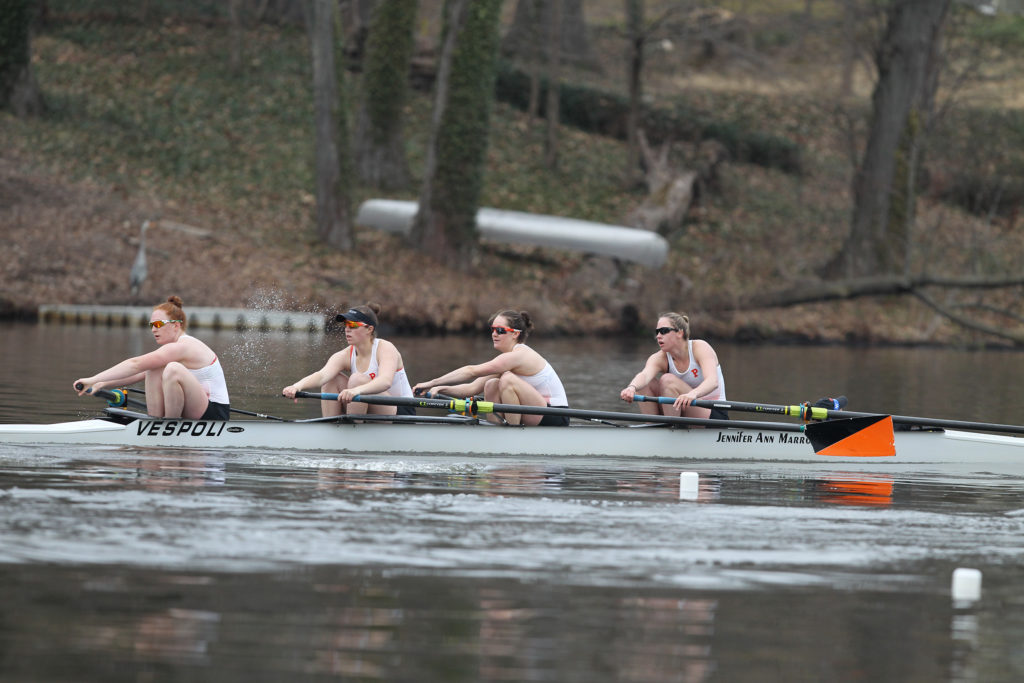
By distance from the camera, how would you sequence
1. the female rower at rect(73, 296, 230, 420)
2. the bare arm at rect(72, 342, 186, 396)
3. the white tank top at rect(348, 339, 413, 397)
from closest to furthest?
the bare arm at rect(72, 342, 186, 396) → the female rower at rect(73, 296, 230, 420) → the white tank top at rect(348, 339, 413, 397)

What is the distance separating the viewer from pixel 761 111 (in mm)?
42594

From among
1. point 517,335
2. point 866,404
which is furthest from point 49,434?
point 866,404

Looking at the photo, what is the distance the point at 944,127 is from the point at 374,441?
A: 30851 millimetres

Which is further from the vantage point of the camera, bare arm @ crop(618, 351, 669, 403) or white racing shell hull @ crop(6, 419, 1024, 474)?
bare arm @ crop(618, 351, 669, 403)

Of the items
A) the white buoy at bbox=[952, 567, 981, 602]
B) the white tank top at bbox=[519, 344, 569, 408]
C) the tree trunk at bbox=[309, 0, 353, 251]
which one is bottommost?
the white buoy at bbox=[952, 567, 981, 602]

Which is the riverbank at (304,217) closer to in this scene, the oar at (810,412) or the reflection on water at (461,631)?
the oar at (810,412)

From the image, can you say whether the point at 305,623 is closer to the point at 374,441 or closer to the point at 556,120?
the point at 374,441

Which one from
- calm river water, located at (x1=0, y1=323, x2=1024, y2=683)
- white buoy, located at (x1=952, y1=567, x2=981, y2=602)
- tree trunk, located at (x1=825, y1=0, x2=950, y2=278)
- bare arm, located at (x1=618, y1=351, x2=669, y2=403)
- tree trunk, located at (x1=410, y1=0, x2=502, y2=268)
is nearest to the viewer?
calm river water, located at (x1=0, y1=323, x2=1024, y2=683)

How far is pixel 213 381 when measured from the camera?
11.3 m

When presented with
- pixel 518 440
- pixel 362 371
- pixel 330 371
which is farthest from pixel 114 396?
pixel 518 440

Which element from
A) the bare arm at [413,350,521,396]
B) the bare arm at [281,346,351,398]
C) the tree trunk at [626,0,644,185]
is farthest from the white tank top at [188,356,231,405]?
the tree trunk at [626,0,644,185]

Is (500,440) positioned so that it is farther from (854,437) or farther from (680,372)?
(854,437)

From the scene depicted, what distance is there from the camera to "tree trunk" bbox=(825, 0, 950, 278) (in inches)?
1225

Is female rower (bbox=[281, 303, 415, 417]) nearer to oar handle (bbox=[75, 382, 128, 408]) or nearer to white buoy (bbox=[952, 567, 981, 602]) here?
oar handle (bbox=[75, 382, 128, 408])
